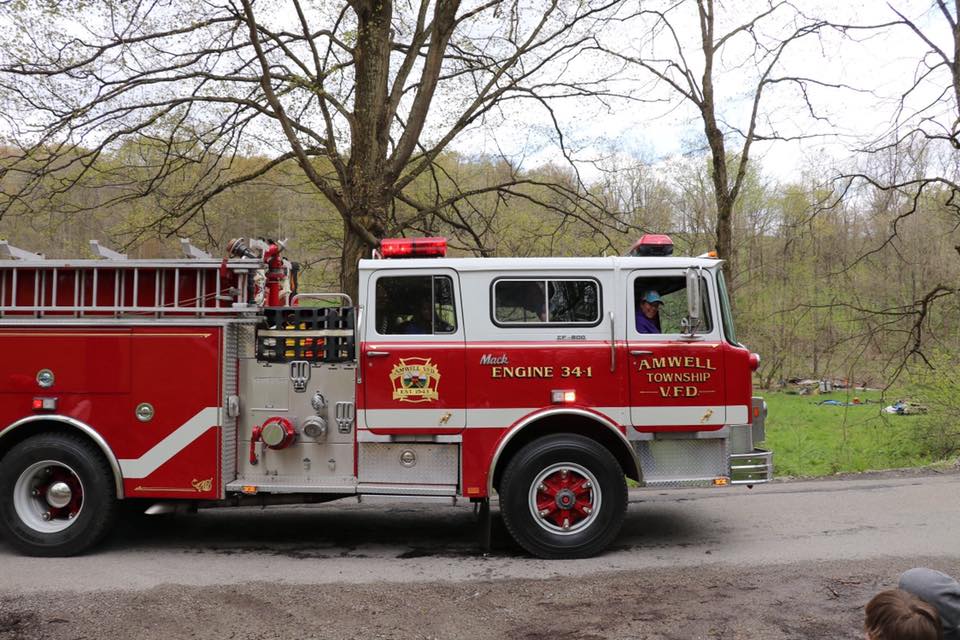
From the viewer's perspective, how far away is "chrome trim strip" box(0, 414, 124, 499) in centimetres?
625

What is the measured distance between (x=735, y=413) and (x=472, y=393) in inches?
87.5

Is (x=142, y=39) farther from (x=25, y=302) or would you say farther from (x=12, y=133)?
(x=25, y=302)

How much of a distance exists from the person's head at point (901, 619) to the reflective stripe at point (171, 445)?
5.21m

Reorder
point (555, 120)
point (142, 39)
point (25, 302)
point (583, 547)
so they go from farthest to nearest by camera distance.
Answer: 1. point (555, 120)
2. point (142, 39)
3. point (25, 302)
4. point (583, 547)

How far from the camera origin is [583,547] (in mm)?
6102

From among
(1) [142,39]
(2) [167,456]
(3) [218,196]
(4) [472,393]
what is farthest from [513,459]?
(3) [218,196]

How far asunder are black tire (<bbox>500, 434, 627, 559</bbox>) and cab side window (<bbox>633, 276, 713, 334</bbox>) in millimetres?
1155

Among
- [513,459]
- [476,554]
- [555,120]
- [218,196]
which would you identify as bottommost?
[476,554]

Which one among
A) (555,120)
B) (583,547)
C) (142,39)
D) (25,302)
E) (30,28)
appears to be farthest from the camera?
(555,120)

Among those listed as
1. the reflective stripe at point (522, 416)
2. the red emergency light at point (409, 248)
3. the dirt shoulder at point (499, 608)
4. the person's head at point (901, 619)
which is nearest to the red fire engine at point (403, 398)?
the reflective stripe at point (522, 416)

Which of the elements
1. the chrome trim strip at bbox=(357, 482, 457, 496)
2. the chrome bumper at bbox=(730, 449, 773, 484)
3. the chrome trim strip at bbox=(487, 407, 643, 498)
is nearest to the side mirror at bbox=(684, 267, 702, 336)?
the chrome trim strip at bbox=(487, 407, 643, 498)

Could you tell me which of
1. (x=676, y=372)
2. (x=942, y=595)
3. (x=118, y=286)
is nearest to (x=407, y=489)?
(x=676, y=372)

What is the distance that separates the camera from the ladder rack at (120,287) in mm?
6445

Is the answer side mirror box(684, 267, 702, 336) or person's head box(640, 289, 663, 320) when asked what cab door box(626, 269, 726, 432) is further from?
side mirror box(684, 267, 702, 336)
